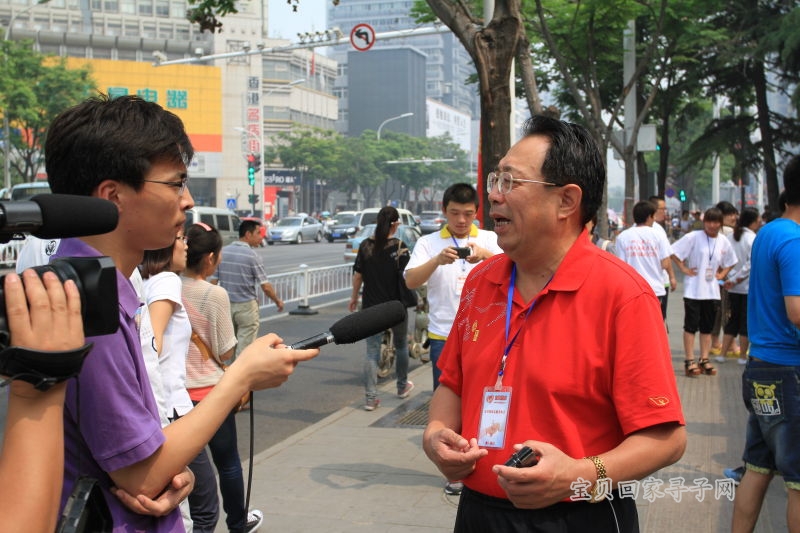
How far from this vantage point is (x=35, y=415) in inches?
58.6

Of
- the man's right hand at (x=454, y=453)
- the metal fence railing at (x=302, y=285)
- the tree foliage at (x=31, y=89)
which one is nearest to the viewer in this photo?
the man's right hand at (x=454, y=453)

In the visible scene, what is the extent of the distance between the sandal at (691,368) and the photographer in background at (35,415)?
910 cm

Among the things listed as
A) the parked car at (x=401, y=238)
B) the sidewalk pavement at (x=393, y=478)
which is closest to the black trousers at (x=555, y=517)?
the sidewalk pavement at (x=393, y=478)

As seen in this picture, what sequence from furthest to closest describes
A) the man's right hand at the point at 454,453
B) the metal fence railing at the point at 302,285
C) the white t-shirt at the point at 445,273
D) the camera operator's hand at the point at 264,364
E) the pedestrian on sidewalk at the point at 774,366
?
the metal fence railing at the point at 302,285 < the white t-shirt at the point at 445,273 < the pedestrian on sidewalk at the point at 774,366 < the man's right hand at the point at 454,453 < the camera operator's hand at the point at 264,364

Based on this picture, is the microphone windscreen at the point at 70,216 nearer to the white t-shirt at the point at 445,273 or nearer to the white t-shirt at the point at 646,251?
the white t-shirt at the point at 445,273

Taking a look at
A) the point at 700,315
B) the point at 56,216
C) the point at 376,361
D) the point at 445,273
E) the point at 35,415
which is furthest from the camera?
the point at 700,315

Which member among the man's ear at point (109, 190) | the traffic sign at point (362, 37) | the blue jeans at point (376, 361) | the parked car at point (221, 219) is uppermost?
the traffic sign at point (362, 37)

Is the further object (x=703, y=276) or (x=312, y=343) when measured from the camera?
(x=703, y=276)

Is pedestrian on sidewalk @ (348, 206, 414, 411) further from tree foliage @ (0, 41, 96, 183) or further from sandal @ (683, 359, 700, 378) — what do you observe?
tree foliage @ (0, 41, 96, 183)

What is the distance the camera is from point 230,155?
249 feet

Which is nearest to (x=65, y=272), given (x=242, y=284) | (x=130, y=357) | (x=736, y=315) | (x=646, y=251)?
(x=130, y=357)

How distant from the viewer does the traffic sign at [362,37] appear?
18047mm

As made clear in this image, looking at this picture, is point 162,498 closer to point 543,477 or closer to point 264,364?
point 264,364

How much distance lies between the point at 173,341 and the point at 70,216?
2209 millimetres
